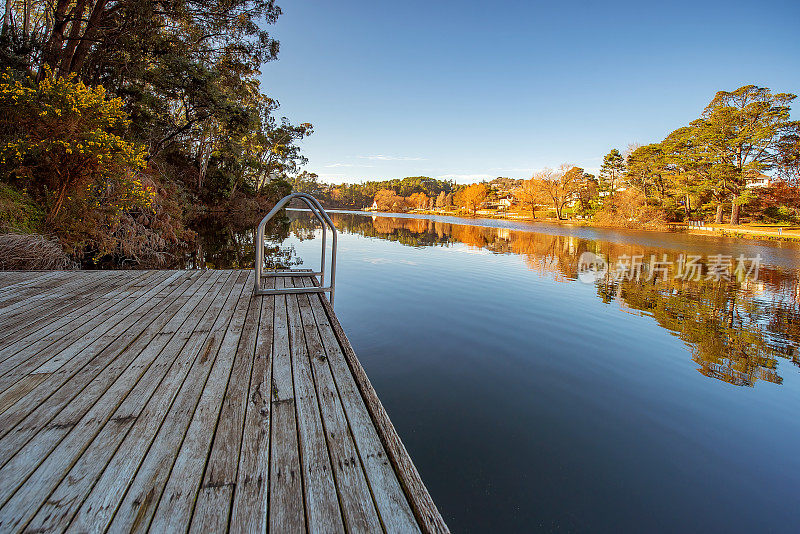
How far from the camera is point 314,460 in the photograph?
1.40 meters

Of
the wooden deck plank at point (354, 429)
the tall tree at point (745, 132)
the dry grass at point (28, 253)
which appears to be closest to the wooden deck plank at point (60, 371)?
the wooden deck plank at point (354, 429)

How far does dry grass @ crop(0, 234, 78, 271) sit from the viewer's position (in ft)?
17.3

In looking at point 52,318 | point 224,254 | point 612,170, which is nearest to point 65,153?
point 224,254

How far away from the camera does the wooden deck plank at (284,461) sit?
1111mm

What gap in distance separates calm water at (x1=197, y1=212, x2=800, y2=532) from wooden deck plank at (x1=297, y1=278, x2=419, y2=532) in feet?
3.01

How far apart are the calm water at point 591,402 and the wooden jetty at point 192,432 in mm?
1036

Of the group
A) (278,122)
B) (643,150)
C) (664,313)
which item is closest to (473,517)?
(664,313)

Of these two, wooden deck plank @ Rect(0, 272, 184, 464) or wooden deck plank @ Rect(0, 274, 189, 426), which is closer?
wooden deck plank @ Rect(0, 272, 184, 464)

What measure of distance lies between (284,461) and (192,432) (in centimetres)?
48

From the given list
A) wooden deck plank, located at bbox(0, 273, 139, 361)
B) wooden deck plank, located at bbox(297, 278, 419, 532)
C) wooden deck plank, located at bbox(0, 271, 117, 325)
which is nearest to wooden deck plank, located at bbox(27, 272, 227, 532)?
wooden deck plank, located at bbox(0, 273, 139, 361)

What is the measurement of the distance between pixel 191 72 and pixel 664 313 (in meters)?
13.6

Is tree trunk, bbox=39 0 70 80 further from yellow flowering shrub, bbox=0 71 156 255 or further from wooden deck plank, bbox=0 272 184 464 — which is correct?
wooden deck plank, bbox=0 272 184 464

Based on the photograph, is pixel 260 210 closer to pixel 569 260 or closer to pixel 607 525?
pixel 569 260

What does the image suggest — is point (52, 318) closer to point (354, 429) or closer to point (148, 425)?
point (148, 425)
